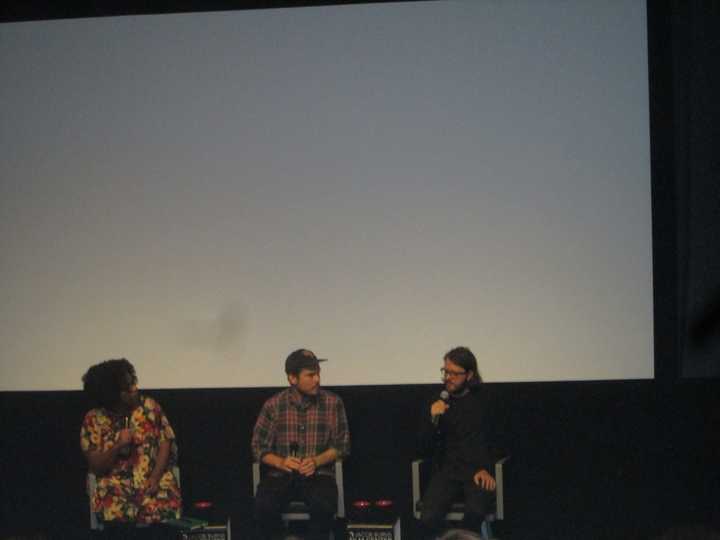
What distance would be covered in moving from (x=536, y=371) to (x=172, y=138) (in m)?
2.15

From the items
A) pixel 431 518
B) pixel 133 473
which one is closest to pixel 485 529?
pixel 431 518

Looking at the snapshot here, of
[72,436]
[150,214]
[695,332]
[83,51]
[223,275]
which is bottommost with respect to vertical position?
[72,436]

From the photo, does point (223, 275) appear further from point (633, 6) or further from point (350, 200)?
point (633, 6)

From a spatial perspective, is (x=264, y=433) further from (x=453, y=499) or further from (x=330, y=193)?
(x=330, y=193)

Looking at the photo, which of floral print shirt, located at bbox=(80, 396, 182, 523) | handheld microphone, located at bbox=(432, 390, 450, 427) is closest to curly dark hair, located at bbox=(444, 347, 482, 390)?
handheld microphone, located at bbox=(432, 390, 450, 427)

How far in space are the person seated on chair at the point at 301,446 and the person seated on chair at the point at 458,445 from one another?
0.42m

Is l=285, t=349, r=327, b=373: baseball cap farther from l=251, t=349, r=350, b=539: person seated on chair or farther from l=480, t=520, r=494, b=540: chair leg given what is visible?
l=480, t=520, r=494, b=540: chair leg

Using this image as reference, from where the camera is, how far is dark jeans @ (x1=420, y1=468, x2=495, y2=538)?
464cm

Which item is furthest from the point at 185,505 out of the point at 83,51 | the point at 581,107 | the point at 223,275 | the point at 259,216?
the point at 581,107

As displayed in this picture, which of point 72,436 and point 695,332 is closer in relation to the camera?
point 695,332

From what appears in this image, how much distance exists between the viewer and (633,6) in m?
4.92

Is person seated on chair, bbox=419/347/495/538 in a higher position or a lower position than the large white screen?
lower

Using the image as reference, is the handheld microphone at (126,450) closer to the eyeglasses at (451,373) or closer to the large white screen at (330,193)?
the large white screen at (330,193)

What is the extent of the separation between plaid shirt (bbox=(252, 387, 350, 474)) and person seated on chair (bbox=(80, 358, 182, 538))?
0.46 metres
